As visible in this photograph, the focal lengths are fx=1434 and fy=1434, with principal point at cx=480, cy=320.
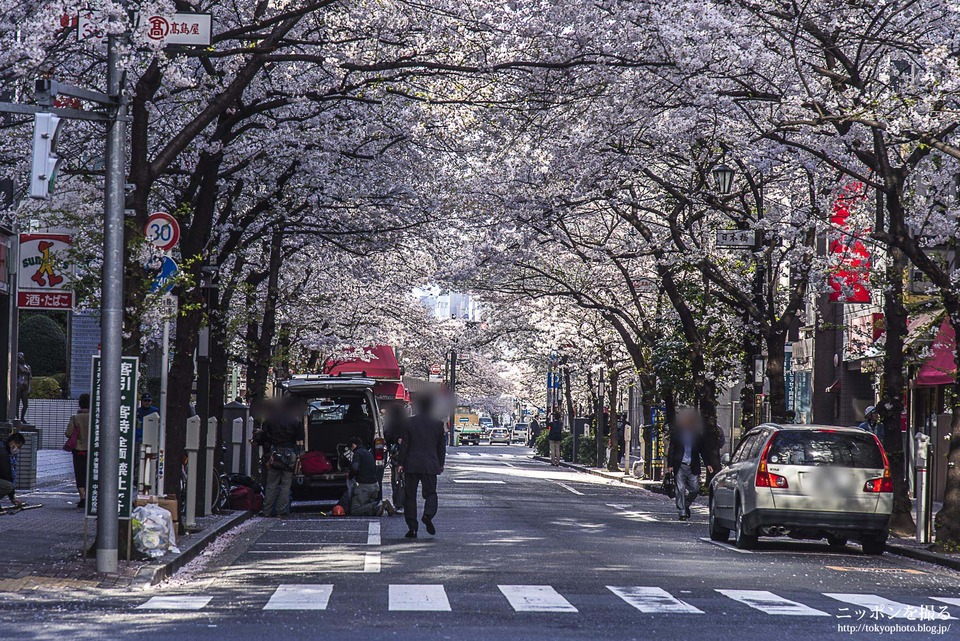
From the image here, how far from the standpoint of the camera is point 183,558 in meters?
15.2

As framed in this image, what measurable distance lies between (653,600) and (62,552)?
6742mm

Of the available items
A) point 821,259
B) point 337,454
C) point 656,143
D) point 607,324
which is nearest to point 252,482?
point 337,454

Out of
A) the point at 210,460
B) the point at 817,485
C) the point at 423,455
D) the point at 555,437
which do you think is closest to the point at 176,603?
the point at 423,455

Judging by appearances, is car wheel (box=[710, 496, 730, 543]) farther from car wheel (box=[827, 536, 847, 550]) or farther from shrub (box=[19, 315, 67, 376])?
shrub (box=[19, 315, 67, 376])

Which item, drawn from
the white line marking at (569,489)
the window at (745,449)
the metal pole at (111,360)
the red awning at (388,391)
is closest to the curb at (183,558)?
the metal pole at (111,360)

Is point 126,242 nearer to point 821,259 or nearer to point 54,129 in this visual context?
point 54,129

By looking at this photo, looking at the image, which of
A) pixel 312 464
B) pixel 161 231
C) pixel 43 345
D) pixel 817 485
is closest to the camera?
pixel 161 231

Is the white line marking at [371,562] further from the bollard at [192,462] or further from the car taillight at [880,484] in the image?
the car taillight at [880,484]

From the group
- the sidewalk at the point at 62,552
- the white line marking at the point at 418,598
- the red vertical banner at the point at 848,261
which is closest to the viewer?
the white line marking at the point at 418,598

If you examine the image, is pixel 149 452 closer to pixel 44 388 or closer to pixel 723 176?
pixel 723 176

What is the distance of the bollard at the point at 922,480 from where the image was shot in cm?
1938

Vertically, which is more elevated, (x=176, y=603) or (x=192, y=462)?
(x=192, y=462)

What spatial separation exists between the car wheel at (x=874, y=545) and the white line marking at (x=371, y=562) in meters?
6.52

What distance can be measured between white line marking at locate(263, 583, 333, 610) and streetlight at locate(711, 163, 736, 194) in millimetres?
15791
